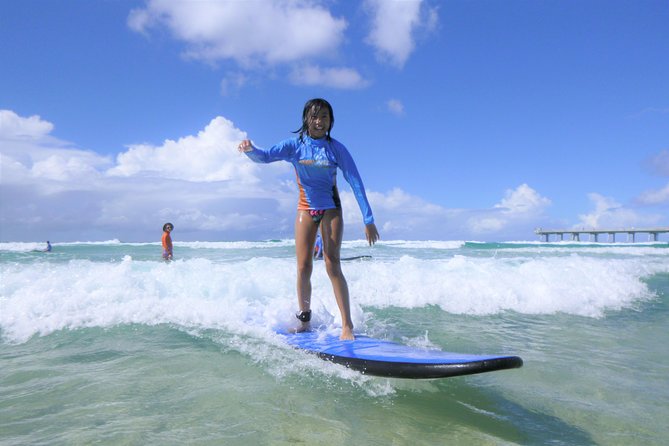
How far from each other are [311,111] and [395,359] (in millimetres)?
2273

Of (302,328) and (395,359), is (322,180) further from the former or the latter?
(395,359)

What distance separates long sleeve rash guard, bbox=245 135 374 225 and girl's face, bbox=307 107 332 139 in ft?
0.20

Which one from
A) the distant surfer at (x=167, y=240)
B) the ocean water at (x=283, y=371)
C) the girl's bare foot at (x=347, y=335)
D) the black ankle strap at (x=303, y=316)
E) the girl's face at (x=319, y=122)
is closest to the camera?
the ocean water at (x=283, y=371)

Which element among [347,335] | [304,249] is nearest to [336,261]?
[304,249]

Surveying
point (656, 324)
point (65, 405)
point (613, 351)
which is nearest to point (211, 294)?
point (65, 405)

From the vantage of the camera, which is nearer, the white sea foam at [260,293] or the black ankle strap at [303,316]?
the black ankle strap at [303,316]

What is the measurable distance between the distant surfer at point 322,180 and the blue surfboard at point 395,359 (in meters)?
0.27

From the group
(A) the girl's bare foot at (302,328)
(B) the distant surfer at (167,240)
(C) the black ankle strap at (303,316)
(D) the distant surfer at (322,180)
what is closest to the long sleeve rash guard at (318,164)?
(D) the distant surfer at (322,180)

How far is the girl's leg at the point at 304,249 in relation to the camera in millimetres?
3971

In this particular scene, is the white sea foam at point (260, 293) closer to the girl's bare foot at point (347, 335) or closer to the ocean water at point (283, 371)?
the ocean water at point (283, 371)

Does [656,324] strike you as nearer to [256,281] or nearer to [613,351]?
[613,351]

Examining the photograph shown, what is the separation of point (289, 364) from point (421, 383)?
42.4 inches

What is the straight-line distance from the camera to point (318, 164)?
3.87 meters

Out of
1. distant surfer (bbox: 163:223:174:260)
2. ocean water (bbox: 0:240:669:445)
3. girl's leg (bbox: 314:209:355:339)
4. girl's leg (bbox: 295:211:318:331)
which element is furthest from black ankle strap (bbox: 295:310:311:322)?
distant surfer (bbox: 163:223:174:260)
